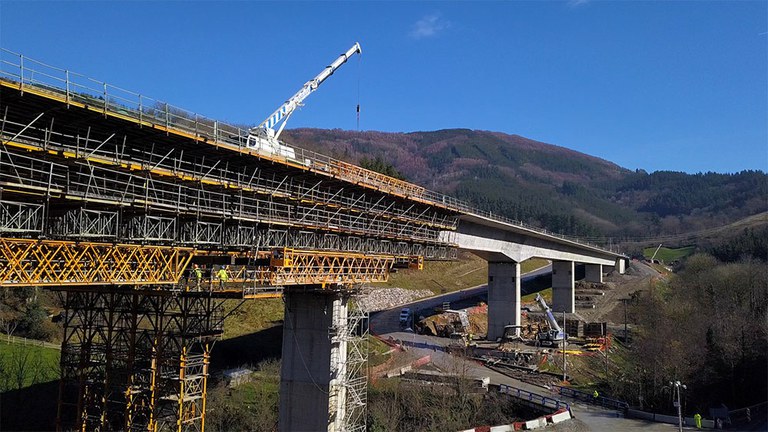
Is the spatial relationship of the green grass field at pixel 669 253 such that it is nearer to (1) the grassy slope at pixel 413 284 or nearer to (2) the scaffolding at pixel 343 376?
(1) the grassy slope at pixel 413 284

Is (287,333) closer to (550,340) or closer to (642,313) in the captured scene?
(550,340)

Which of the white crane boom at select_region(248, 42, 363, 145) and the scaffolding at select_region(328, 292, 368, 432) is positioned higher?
the white crane boom at select_region(248, 42, 363, 145)

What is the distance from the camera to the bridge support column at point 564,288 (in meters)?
78.7

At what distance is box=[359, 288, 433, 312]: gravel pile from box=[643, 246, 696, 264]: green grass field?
103 meters

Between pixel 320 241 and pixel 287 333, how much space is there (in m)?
5.47

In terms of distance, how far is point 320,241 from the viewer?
30.1 metres

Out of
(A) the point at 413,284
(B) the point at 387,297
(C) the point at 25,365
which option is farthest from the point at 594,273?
(C) the point at 25,365

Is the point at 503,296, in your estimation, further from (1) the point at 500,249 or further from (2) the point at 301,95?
(2) the point at 301,95

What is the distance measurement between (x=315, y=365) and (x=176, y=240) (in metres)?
11.6

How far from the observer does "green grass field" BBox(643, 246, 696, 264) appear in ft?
512

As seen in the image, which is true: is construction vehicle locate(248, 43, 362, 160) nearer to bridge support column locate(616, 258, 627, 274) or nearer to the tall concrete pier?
the tall concrete pier

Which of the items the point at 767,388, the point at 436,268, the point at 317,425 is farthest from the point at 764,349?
the point at 436,268

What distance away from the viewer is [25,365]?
129ft

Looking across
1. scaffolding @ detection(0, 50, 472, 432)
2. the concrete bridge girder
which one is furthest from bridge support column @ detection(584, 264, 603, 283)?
scaffolding @ detection(0, 50, 472, 432)
